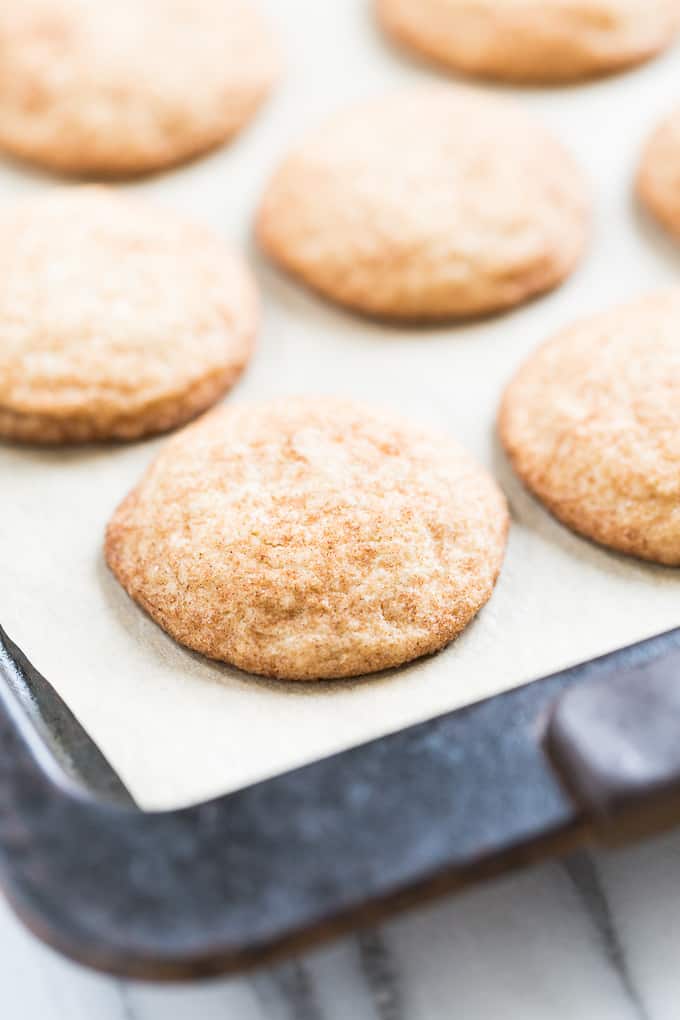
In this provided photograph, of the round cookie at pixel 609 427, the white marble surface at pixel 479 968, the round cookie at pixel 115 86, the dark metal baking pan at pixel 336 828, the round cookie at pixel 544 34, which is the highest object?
the round cookie at pixel 115 86

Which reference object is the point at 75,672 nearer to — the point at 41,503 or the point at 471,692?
the point at 41,503

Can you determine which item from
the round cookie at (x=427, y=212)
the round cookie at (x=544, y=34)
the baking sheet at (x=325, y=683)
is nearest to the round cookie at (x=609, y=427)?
the baking sheet at (x=325, y=683)

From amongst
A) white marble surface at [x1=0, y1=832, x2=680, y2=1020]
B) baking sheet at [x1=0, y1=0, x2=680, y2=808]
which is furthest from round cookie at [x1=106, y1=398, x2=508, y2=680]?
white marble surface at [x1=0, y1=832, x2=680, y2=1020]

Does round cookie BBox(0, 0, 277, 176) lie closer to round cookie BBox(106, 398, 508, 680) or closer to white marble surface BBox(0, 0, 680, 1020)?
round cookie BBox(106, 398, 508, 680)

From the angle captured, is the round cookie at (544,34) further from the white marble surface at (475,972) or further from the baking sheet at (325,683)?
the white marble surface at (475,972)

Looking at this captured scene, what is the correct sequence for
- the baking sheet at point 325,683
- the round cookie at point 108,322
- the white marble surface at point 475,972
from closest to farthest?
1. the white marble surface at point 475,972
2. the baking sheet at point 325,683
3. the round cookie at point 108,322

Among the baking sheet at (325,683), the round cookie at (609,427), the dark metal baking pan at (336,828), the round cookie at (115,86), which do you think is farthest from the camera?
the round cookie at (115,86)

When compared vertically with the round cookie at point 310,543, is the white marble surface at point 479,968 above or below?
below
